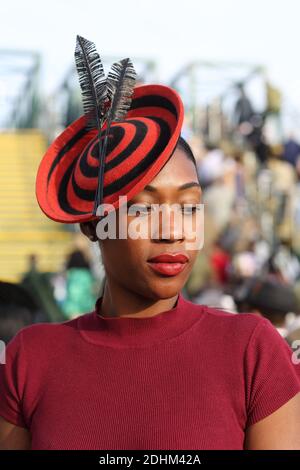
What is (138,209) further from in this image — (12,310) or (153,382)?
(12,310)

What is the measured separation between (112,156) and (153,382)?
1.48ft

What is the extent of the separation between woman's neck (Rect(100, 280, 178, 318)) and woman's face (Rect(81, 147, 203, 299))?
0.03m

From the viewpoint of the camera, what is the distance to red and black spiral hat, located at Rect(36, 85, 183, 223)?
1.78 m

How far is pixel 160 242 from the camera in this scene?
1.75 meters

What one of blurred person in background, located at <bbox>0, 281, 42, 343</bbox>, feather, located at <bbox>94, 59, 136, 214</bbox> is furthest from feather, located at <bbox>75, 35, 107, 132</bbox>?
blurred person in background, located at <bbox>0, 281, 42, 343</bbox>

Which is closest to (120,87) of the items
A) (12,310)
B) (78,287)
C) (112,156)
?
(112,156)

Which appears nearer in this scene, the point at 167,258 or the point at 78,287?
the point at 167,258

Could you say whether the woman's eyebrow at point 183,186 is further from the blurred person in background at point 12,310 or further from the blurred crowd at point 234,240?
the blurred crowd at point 234,240

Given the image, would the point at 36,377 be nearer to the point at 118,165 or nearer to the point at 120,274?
the point at 120,274

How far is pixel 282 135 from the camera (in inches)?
441

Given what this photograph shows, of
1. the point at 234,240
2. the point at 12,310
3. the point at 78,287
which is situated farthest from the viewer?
the point at 234,240

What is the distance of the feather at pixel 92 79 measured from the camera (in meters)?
1.86

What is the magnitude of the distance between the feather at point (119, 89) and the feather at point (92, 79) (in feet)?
0.06

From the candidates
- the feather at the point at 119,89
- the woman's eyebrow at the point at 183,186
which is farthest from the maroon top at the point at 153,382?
the feather at the point at 119,89
